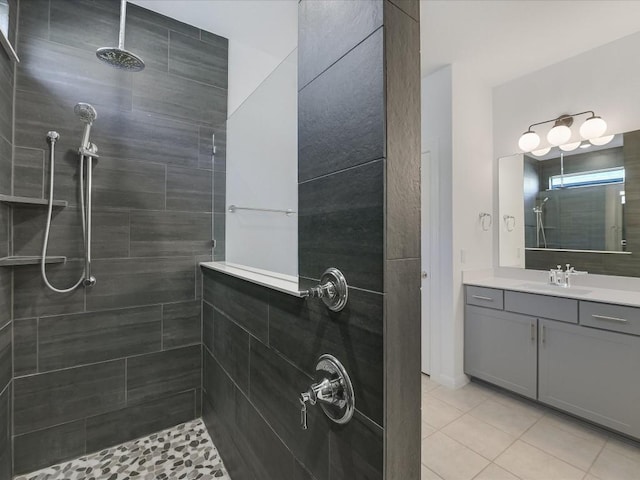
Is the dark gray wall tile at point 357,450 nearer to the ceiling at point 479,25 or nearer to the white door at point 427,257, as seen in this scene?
the white door at point 427,257

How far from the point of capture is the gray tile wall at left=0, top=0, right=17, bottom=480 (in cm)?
151

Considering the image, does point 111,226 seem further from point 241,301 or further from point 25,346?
point 241,301

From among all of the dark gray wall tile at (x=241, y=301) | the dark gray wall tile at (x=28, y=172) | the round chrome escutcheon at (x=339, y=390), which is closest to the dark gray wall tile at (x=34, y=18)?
the dark gray wall tile at (x=28, y=172)

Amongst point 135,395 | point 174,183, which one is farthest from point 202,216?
point 135,395

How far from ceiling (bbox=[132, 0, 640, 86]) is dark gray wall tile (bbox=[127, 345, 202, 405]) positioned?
2.41 metres

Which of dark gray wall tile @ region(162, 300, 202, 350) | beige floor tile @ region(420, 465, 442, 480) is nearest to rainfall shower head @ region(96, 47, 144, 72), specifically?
dark gray wall tile @ region(162, 300, 202, 350)

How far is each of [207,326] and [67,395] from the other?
87cm

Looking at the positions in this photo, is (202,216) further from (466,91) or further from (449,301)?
(466,91)

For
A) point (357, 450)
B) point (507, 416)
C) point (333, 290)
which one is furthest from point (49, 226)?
point (507, 416)

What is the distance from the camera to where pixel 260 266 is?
1.67 m

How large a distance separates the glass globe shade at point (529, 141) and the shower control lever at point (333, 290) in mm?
2776

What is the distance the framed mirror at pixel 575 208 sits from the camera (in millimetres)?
2234

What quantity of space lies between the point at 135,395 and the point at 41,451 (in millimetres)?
503

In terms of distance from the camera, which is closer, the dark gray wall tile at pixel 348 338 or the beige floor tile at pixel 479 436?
the dark gray wall tile at pixel 348 338
